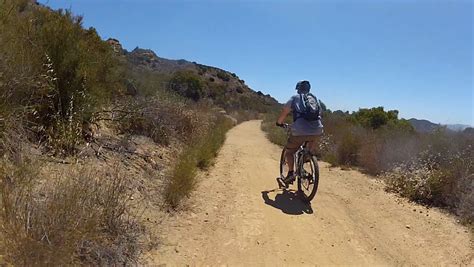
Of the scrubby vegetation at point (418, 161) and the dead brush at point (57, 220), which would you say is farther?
the scrubby vegetation at point (418, 161)

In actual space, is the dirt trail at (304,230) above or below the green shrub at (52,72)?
below

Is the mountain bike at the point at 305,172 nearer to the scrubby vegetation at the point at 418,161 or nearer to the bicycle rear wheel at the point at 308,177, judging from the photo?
the bicycle rear wheel at the point at 308,177

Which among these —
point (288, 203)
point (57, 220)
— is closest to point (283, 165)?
point (288, 203)

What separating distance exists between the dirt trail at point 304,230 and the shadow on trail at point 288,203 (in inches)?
0.7

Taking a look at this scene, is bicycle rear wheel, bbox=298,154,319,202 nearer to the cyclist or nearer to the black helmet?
the cyclist

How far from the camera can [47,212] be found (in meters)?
3.81

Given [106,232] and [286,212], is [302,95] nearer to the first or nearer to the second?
[286,212]

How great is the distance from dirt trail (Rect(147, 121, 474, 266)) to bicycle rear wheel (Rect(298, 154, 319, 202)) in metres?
0.22

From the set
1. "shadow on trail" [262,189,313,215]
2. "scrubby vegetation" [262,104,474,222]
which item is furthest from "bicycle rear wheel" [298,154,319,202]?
"scrubby vegetation" [262,104,474,222]

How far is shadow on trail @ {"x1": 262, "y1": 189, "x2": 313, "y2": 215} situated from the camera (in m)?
7.40

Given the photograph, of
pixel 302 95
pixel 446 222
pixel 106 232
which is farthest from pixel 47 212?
pixel 446 222

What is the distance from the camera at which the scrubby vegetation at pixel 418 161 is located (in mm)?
8453

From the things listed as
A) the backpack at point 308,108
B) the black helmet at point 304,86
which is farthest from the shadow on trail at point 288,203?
the black helmet at point 304,86

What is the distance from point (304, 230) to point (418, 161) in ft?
15.9
